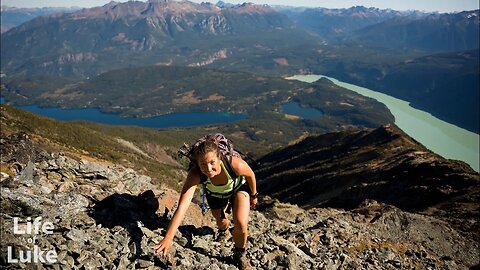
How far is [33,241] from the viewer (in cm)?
1117

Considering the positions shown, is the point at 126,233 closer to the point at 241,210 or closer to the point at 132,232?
the point at 132,232

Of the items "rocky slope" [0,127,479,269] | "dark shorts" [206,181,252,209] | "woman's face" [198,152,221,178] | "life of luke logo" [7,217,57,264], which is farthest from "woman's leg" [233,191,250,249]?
"life of luke logo" [7,217,57,264]

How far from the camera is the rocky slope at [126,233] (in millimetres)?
11336

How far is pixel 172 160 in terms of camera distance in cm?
18525

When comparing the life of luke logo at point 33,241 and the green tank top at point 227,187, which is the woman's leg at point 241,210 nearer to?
the green tank top at point 227,187

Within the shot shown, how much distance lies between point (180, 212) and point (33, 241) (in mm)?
4728

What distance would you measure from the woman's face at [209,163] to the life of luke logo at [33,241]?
5.02 meters

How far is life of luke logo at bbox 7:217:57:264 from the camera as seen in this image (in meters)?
10.6

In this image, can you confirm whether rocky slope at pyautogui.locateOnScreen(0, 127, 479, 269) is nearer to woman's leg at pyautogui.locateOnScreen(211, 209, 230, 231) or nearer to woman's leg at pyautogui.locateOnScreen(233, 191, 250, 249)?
woman's leg at pyautogui.locateOnScreen(211, 209, 230, 231)

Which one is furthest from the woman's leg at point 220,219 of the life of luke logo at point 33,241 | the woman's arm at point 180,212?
the life of luke logo at point 33,241

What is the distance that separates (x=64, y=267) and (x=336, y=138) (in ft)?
486

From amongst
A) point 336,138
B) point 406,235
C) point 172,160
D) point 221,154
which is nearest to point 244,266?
point 221,154

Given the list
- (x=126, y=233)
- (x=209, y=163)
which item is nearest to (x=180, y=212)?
(x=209, y=163)

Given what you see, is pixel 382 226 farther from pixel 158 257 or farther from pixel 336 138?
pixel 336 138
